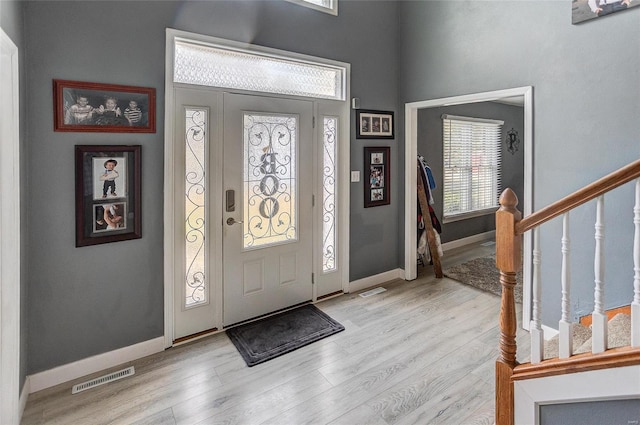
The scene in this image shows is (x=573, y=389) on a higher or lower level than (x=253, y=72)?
lower

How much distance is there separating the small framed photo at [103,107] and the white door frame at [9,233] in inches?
13.0

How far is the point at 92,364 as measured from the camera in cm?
259

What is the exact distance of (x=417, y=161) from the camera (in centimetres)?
454

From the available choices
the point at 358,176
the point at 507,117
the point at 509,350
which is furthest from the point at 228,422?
the point at 507,117

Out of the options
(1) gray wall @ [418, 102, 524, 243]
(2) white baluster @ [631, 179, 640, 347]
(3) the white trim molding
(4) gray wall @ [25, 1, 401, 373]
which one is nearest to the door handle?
(4) gray wall @ [25, 1, 401, 373]

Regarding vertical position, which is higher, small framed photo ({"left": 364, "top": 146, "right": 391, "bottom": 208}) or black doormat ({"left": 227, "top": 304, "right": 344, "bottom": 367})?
small framed photo ({"left": 364, "top": 146, "right": 391, "bottom": 208})

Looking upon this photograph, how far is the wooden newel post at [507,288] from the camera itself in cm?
180

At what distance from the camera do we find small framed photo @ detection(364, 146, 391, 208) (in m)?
4.09

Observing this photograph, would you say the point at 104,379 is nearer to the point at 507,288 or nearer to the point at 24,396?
the point at 24,396

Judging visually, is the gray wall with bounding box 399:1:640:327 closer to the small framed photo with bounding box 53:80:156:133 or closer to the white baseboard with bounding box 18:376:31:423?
the small framed photo with bounding box 53:80:156:133

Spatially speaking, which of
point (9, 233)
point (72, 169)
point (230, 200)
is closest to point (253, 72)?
point (230, 200)

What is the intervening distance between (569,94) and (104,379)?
400 cm

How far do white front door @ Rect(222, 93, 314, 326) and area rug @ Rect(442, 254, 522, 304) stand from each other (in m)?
2.00

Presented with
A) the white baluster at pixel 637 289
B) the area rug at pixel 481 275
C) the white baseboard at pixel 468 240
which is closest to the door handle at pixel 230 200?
the white baluster at pixel 637 289
